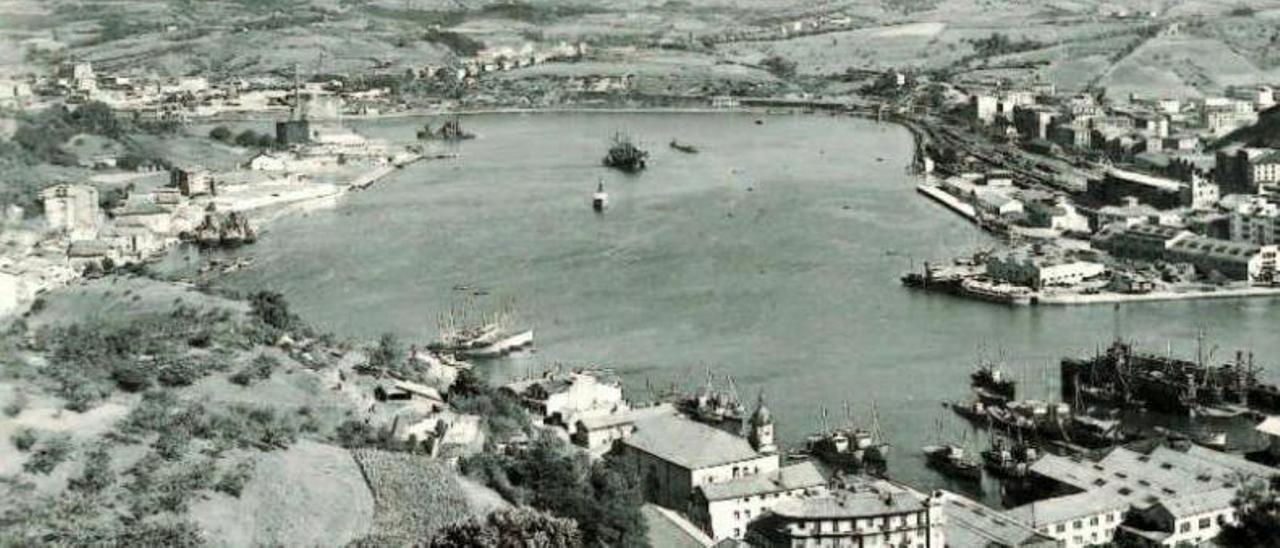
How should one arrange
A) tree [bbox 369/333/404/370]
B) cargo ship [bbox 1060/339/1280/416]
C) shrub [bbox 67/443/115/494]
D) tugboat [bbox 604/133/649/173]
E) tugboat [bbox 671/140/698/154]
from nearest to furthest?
shrub [bbox 67/443/115/494]
tree [bbox 369/333/404/370]
cargo ship [bbox 1060/339/1280/416]
tugboat [bbox 604/133/649/173]
tugboat [bbox 671/140/698/154]

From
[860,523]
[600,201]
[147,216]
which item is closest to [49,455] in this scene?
[860,523]

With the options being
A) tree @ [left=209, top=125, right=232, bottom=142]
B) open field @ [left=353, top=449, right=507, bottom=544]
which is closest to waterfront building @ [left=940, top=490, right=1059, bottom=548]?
open field @ [left=353, top=449, right=507, bottom=544]

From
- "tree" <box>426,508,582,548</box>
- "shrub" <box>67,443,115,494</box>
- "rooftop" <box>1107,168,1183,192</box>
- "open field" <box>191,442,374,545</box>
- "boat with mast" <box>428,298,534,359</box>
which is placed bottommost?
"boat with mast" <box>428,298,534,359</box>

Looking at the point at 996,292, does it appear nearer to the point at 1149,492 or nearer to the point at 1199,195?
the point at 1199,195

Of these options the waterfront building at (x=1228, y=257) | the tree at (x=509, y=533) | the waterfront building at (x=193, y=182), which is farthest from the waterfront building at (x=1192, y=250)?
the tree at (x=509, y=533)

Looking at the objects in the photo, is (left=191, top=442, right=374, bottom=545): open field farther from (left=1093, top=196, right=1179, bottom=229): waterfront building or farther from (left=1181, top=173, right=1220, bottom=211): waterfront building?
(left=1181, top=173, right=1220, bottom=211): waterfront building

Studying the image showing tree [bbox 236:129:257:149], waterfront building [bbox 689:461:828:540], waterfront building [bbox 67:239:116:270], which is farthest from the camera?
tree [bbox 236:129:257:149]

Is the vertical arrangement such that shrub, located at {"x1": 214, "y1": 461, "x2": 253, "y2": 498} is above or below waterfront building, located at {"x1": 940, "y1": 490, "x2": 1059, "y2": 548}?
above

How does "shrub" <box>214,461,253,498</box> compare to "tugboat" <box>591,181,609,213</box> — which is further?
"tugboat" <box>591,181,609,213</box>
